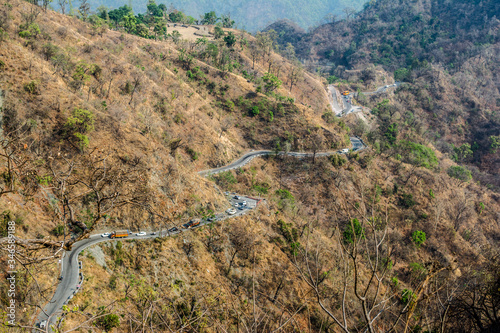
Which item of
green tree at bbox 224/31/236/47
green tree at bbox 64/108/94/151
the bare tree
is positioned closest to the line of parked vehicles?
green tree at bbox 64/108/94/151

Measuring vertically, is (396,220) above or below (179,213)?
below

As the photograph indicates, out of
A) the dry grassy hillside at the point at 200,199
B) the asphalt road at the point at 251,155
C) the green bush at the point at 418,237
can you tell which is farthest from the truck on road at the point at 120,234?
the green bush at the point at 418,237

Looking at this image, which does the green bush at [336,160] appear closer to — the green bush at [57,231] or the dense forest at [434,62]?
the dense forest at [434,62]

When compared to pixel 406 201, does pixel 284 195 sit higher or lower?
higher

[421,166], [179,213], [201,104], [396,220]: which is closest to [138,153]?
[179,213]

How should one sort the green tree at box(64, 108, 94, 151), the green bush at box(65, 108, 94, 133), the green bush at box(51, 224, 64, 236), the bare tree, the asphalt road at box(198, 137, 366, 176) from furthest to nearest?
1. the bare tree
2. the asphalt road at box(198, 137, 366, 176)
3. the green bush at box(65, 108, 94, 133)
4. the green tree at box(64, 108, 94, 151)
5. the green bush at box(51, 224, 64, 236)

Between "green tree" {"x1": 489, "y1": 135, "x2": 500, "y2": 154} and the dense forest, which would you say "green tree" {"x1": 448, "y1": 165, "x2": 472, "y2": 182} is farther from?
"green tree" {"x1": 489, "y1": 135, "x2": 500, "y2": 154}

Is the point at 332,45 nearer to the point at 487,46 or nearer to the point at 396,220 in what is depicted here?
the point at 487,46

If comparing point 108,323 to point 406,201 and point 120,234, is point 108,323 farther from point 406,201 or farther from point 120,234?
point 406,201

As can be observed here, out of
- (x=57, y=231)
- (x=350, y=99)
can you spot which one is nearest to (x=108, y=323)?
(x=57, y=231)
